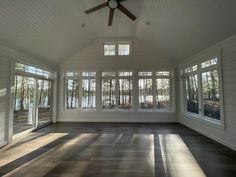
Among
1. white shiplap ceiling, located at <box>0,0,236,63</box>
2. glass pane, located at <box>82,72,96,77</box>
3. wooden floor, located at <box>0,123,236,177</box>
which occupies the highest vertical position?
white shiplap ceiling, located at <box>0,0,236,63</box>

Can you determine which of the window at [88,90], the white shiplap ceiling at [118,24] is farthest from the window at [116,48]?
the window at [88,90]

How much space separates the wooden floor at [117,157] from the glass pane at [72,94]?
3.13 meters

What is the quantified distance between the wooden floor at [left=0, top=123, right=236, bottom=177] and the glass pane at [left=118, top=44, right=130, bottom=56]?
4.39 metres

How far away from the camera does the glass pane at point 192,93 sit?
599 cm

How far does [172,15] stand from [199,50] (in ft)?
5.90

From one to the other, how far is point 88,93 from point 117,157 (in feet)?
16.1

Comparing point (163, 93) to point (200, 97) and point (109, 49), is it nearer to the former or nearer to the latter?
point (200, 97)

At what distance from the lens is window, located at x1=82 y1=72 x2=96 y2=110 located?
7.88 meters

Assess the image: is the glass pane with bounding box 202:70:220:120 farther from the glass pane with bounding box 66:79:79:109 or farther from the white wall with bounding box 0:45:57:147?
the white wall with bounding box 0:45:57:147

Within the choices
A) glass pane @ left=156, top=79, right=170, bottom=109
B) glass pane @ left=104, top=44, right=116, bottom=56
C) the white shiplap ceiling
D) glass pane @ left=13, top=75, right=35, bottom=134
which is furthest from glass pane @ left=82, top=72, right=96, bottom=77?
glass pane @ left=156, top=79, right=170, bottom=109

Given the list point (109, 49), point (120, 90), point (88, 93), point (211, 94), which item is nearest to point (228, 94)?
point (211, 94)

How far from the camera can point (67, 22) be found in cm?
514

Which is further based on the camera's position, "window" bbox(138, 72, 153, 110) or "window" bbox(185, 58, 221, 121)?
"window" bbox(138, 72, 153, 110)

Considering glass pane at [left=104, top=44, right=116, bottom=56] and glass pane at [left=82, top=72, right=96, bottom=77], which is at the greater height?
glass pane at [left=104, top=44, right=116, bottom=56]
